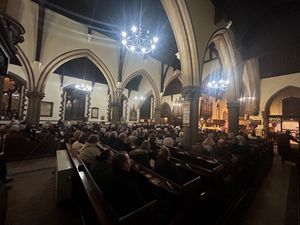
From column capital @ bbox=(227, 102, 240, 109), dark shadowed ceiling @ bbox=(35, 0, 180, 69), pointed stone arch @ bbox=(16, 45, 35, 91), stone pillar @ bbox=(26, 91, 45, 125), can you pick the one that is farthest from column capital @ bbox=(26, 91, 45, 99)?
column capital @ bbox=(227, 102, 240, 109)

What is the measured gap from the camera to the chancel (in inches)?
73.8

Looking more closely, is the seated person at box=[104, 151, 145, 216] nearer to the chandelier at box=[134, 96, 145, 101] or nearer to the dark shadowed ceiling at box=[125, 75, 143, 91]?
the chandelier at box=[134, 96, 145, 101]

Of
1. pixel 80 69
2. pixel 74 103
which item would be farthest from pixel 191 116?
pixel 80 69

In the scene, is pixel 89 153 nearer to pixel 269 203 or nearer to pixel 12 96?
pixel 269 203

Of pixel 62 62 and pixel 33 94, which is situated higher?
pixel 62 62

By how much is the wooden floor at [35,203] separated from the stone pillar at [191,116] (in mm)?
3912

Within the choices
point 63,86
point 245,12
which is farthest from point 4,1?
point 63,86

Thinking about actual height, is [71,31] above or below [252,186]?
above

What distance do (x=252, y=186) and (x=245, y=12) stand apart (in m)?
7.63

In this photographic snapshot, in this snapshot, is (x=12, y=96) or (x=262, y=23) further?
(x=12, y=96)

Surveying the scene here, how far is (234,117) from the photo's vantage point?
7590 millimetres

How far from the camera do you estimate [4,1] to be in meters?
1.45

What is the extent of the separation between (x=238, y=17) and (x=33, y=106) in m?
12.3

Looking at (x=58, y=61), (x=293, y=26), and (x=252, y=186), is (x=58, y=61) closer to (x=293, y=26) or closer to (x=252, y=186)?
A: (x=252, y=186)
